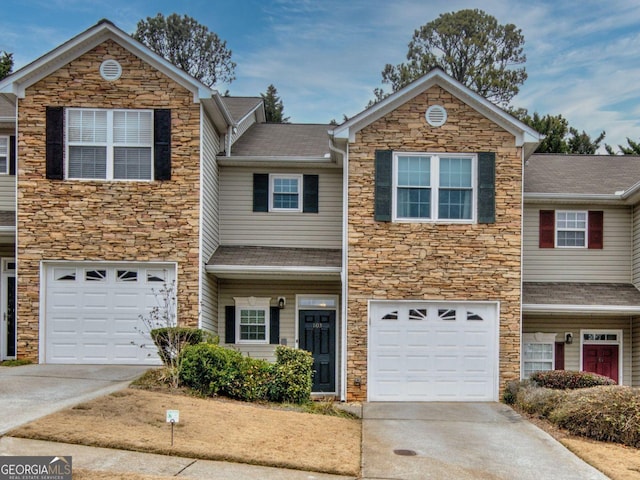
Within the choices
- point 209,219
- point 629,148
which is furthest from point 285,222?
point 629,148

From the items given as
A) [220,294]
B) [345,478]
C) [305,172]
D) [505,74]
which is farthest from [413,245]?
[505,74]

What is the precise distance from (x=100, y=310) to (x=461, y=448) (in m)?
8.51

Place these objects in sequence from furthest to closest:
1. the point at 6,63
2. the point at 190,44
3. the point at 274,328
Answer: the point at 190,44
the point at 6,63
the point at 274,328

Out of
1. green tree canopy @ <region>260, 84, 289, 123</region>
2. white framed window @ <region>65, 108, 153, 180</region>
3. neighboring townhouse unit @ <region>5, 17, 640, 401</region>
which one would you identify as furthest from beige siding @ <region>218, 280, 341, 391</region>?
green tree canopy @ <region>260, 84, 289, 123</region>

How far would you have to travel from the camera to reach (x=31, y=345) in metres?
14.8

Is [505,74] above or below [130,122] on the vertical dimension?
above

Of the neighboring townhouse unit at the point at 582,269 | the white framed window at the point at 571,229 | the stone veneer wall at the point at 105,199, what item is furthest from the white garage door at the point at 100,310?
the white framed window at the point at 571,229

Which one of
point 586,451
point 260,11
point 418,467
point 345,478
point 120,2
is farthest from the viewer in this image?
point 260,11

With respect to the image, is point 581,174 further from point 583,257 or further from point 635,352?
point 635,352

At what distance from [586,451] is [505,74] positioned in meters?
28.7

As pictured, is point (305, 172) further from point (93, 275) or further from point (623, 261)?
point (623, 261)

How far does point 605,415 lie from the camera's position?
1106 centimetres

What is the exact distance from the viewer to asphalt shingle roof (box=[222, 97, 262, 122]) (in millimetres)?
19456

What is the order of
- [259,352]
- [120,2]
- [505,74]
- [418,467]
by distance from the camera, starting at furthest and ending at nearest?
1. [505,74]
2. [120,2]
3. [259,352]
4. [418,467]
